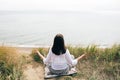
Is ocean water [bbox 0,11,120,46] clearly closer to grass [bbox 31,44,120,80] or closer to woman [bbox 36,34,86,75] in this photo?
grass [bbox 31,44,120,80]

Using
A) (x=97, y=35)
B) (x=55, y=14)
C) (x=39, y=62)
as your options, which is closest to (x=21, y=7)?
(x=55, y=14)

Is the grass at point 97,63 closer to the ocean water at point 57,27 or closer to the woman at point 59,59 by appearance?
the woman at point 59,59

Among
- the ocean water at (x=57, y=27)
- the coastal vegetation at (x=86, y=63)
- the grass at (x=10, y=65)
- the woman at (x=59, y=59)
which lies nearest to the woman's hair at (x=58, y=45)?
the woman at (x=59, y=59)

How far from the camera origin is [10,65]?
547 centimetres

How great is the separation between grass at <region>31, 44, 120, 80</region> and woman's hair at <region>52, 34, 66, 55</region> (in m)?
0.56

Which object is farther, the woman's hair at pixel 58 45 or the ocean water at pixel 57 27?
the ocean water at pixel 57 27

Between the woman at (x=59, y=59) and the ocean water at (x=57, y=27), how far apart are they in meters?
2.66

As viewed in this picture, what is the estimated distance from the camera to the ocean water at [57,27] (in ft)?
28.3

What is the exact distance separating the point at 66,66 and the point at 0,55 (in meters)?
1.30

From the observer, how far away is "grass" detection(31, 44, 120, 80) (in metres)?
5.55

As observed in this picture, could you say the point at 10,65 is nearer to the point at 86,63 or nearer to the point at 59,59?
the point at 59,59

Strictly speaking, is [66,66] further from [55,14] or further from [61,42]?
[55,14]

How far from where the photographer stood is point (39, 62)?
20.0 ft

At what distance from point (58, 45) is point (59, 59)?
12.9 inches
